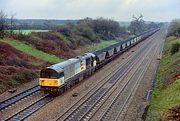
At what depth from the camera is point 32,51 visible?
6128cm

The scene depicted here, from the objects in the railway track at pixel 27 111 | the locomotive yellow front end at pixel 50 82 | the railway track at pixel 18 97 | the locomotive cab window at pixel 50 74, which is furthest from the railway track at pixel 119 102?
the railway track at pixel 18 97

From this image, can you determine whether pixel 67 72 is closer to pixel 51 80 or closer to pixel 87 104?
pixel 51 80

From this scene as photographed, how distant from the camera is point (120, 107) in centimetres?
2930

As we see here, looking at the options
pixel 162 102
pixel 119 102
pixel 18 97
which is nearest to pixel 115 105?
pixel 119 102

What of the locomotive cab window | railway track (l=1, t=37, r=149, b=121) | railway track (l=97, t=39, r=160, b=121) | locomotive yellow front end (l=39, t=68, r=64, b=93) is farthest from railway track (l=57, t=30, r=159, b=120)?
the locomotive cab window

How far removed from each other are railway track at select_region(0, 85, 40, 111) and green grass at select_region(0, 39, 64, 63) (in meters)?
20.6

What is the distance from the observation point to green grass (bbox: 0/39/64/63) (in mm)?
58881

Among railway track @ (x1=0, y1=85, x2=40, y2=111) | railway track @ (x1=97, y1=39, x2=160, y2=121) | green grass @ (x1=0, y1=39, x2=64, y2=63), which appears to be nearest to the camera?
railway track @ (x1=97, y1=39, x2=160, y2=121)

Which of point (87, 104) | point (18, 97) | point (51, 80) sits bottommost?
point (18, 97)

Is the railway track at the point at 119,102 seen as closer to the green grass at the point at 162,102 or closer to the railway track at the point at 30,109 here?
the green grass at the point at 162,102

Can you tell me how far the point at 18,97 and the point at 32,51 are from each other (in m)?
28.7

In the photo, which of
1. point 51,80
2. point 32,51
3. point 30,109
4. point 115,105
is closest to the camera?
point 30,109

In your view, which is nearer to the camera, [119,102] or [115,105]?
[115,105]

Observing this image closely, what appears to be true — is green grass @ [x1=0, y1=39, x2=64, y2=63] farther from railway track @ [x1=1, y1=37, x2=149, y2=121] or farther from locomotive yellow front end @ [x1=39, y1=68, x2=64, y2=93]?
railway track @ [x1=1, y1=37, x2=149, y2=121]
